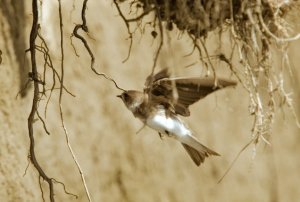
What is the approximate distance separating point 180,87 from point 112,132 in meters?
Answer: 0.61

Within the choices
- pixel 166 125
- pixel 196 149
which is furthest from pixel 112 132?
pixel 166 125

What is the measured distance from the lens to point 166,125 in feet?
6.21

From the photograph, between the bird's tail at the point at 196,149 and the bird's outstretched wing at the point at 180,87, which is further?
the bird's tail at the point at 196,149

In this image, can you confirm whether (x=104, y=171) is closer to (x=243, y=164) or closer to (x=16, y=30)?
(x=16, y=30)

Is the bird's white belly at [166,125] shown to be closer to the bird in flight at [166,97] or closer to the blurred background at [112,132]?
the bird in flight at [166,97]

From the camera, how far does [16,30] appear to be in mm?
2041

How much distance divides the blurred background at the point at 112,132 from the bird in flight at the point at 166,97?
5 cm

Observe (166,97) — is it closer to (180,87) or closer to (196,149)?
(180,87)

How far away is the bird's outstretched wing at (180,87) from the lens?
181cm

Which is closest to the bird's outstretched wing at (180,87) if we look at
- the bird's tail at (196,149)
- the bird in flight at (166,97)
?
the bird in flight at (166,97)

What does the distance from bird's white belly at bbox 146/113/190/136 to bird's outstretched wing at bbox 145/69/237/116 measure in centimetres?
4

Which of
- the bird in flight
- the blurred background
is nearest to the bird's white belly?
the bird in flight

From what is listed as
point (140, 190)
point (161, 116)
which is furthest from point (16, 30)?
point (140, 190)

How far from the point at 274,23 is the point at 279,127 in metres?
1.30
